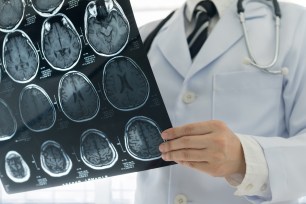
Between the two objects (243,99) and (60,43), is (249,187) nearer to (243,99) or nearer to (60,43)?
(243,99)

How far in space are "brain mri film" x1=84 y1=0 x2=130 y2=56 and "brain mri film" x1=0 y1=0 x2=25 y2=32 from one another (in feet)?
0.45

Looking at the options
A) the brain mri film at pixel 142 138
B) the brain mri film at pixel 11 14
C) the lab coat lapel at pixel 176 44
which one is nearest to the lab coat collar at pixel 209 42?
the lab coat lapel at pixel 176 44

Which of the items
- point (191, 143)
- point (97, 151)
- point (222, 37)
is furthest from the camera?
point (222, 37)

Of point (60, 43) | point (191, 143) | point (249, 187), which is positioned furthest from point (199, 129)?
point (60, 43)

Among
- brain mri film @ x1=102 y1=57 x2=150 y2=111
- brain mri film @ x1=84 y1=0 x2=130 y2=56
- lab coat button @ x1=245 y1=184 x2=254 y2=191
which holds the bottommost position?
lab coat button @ x1=245 y1=184 x2=254 y2=191

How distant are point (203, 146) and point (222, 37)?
28 centimetres

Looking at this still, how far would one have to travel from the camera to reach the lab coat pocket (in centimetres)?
78

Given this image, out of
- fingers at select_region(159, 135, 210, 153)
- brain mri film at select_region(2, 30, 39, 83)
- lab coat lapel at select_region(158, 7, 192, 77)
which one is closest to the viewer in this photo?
fingers at select_region(159, 135, 210, 153)

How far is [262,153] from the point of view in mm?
685

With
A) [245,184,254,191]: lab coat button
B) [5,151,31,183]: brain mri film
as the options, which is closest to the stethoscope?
[245,184,254,191]: lab coat button

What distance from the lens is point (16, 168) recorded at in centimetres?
80

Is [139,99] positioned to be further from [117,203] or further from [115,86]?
[117,203]

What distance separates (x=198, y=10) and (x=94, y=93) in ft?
1.06

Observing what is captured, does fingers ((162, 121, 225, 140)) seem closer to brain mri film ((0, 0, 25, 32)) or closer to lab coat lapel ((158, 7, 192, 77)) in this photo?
lab coat lapel ((158, 7, 192, 77))
